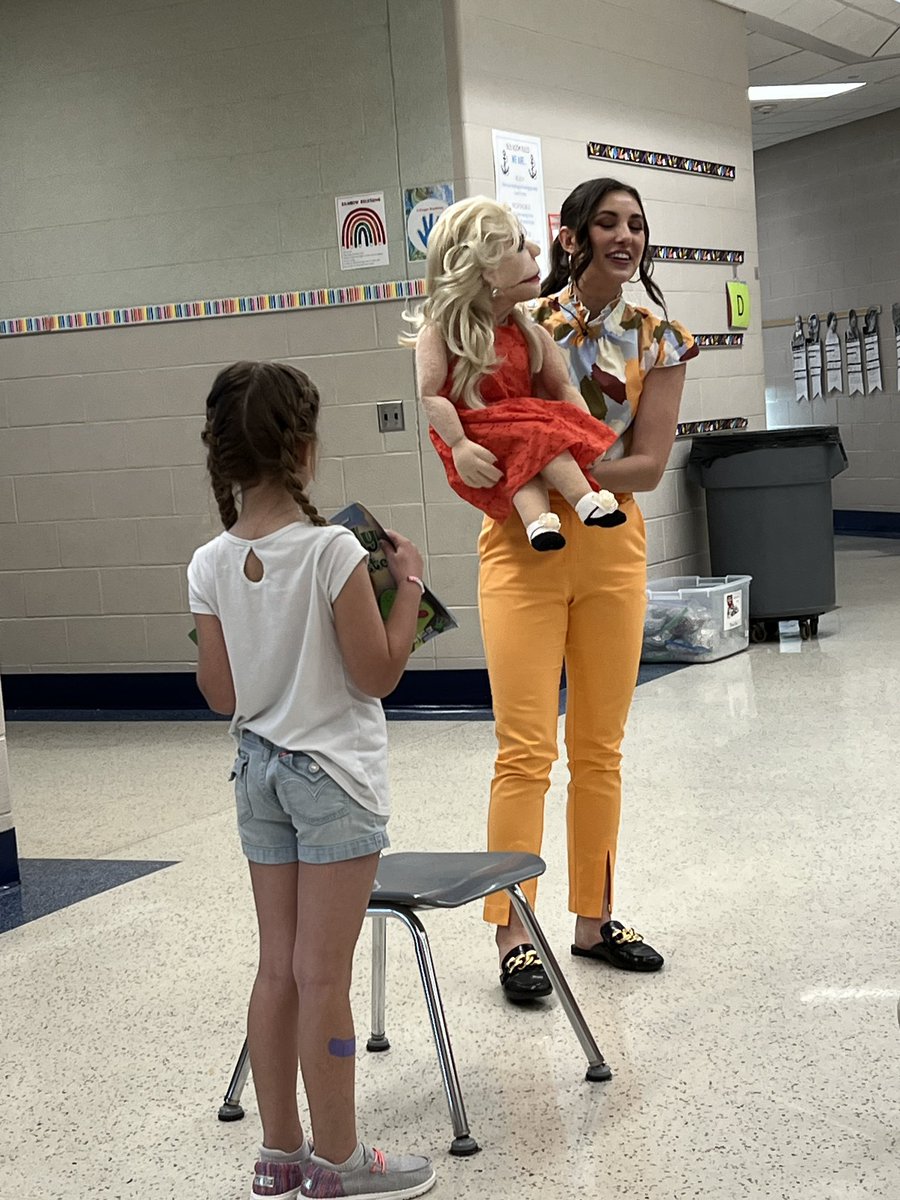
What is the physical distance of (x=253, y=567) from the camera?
6.03 feet

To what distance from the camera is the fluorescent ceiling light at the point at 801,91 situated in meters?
8.96

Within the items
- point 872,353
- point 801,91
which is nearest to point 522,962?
point 801,91

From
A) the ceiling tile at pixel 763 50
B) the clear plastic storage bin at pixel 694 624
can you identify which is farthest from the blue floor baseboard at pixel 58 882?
the ceiling tile at pixel 763 50

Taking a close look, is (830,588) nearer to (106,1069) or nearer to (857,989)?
(857,989)

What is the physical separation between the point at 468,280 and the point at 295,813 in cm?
104

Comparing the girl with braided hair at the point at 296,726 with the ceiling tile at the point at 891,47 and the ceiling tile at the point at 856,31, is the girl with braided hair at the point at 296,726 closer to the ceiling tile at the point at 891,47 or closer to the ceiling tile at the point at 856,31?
the ceiling tile at the point at 856,31

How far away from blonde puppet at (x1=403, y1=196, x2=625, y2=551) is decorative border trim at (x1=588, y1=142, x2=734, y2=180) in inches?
148

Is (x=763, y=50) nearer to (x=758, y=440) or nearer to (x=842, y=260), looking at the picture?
(x=758, y=440)

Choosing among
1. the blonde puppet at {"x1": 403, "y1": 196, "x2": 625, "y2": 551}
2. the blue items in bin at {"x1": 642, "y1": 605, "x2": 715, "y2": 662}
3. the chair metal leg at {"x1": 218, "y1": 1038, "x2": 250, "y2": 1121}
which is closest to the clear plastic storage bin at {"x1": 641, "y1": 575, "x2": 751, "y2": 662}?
the blue items in bin at {"x1": 642, "y1": 605, "x2": 715, "y2": 662}

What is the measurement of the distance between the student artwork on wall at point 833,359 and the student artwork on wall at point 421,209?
616 cm

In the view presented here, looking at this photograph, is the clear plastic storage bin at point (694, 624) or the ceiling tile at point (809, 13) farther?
the ceiling tile at point (809, 13)

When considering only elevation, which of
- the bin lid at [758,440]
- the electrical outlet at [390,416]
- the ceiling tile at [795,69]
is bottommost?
A: the bin lid at [758,440]

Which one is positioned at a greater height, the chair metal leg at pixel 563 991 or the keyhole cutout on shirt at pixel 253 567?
the keyhole cutout on shirt at pixel 253 567

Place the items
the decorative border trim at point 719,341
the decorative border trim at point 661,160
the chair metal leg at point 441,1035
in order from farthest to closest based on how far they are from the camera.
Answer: the decorative border trim at point 719,341 < the decorative border trim at point 661,160 < the chair metal leg at point 441,1035
